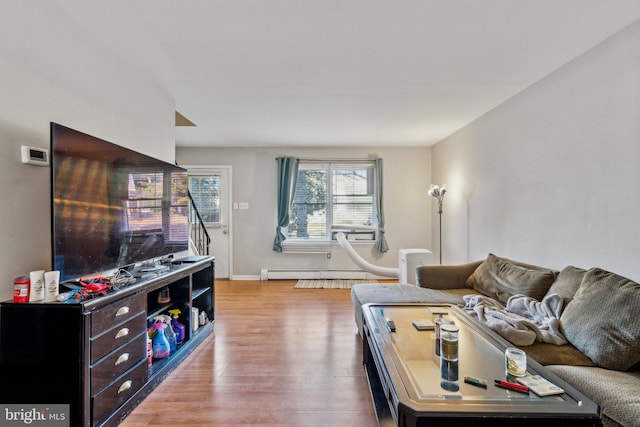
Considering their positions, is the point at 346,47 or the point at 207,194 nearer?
the point at 346,47

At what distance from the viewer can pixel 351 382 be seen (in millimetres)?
2061

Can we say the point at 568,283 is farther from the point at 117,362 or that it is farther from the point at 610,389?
the point at 117,362

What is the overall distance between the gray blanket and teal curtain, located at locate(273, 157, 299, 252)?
331 cm

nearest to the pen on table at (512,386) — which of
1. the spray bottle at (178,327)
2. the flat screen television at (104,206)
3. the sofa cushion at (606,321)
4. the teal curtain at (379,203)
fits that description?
the sofa cushion at (606,321)

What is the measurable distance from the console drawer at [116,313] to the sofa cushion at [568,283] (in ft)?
8.97

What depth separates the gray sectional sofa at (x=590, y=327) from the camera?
4.04 ft

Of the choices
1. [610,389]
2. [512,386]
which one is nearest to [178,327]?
[512,386]

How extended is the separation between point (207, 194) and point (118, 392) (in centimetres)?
393

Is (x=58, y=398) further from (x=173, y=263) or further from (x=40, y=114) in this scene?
(x=40, y=114)

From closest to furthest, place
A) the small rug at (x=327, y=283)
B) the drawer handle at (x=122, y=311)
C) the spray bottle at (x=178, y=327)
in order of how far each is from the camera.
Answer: the drawer handle at (x=122, y=311)
the spray bottle at (x=178, y=327)
the small rug at (x=327, y=283)


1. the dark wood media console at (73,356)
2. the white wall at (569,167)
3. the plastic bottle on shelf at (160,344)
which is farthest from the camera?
the plastic bottle on shelf at (160,344)

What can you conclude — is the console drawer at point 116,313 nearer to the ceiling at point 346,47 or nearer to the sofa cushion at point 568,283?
the ceiling at point 346,47

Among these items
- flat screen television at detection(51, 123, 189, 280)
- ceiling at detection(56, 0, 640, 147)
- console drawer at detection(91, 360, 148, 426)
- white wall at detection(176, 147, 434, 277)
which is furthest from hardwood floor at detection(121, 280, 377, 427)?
ceiling at detection(56, 0, 640, 147)

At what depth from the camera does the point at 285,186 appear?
5.09m
